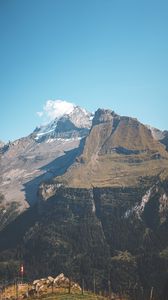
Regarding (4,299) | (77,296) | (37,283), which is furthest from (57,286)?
(77,296)

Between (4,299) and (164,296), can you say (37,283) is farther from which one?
(164,296)

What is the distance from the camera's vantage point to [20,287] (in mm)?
178125

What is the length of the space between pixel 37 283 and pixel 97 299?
41979 millimetres

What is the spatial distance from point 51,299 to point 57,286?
3418 cm

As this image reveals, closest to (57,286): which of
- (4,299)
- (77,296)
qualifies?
(4,299)

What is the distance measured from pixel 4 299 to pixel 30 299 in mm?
21271

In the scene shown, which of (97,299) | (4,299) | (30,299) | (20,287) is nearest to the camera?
(97,299)

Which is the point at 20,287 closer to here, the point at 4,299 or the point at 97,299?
the point at 4,299

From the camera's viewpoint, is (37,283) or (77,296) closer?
(77,296)

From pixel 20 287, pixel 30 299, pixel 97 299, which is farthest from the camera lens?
pixel 20 287

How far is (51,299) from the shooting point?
110000 millimetres

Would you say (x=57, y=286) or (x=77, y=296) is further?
(x=57, y=286)

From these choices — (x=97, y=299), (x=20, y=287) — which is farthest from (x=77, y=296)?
(x=20, y=287)

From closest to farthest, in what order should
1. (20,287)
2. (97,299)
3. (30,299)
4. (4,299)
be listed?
1. (97,299)
2. (30,299)
3. (4,299)
4. (20,287)
